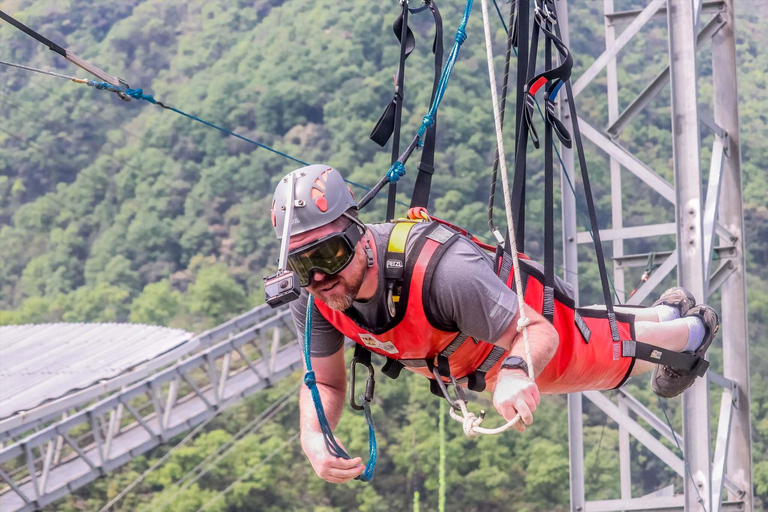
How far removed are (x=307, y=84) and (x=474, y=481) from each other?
65.4 feet

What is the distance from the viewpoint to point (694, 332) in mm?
3402

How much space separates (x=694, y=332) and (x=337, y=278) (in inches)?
57.5

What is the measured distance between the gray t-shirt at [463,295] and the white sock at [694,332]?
1073mm

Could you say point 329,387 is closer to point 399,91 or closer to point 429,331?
point 429,331

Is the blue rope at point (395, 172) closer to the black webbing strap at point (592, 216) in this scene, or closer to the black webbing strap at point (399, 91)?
the black webbing strap at point (399, 91)

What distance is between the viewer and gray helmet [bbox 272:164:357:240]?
8.13 feet

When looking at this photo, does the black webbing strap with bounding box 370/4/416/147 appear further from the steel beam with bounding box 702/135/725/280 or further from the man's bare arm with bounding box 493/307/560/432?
the steel beam with bounding box 702/135/725/280

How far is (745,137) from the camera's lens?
32.4 m

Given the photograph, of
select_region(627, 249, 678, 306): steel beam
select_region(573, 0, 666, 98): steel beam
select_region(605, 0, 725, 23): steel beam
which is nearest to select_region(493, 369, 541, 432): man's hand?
select_region(627, 249, 678, 306): steel beam

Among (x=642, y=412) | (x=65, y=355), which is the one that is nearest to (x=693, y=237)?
(x=642, y=412)

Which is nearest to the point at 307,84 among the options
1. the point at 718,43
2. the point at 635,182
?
the point at 635,182

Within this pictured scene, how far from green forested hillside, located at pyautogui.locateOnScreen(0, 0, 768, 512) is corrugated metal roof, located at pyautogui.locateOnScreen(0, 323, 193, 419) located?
1277cm

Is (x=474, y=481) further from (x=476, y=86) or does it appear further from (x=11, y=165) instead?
(x=11, y=165)

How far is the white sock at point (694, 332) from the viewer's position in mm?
Result: 3394
